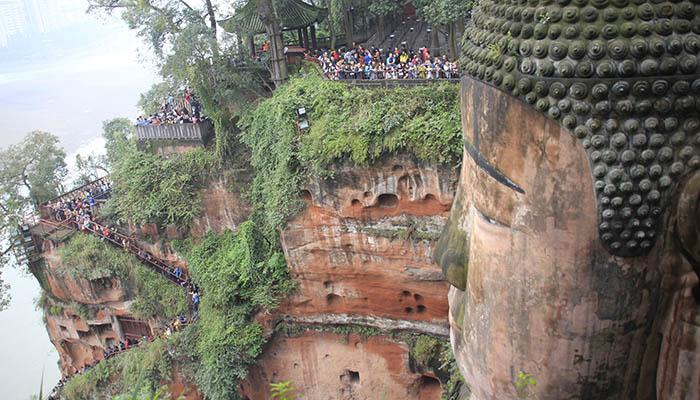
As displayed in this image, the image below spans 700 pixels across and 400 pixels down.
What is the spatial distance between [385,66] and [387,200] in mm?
3500

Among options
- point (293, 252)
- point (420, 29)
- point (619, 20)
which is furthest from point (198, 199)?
point (619, 20)

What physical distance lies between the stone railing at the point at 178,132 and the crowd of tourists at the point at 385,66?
3.80 metres

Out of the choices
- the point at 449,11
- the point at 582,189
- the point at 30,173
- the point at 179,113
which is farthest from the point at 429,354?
the point at 30,173

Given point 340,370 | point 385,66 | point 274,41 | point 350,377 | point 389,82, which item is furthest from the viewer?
point 274,41

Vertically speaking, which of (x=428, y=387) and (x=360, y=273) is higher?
(x=360, y=273)

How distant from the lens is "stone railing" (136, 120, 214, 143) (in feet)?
59.5

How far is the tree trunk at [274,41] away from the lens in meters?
16.4

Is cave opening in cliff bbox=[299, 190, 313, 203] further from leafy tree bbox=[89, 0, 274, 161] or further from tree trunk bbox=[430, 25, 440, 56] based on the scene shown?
tree trunk bbox=[430, 25, 440, 56]

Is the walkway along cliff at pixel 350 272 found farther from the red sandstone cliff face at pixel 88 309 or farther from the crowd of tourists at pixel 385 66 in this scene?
the crowd of tourists at pixel 385 66

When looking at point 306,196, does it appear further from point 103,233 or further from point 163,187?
point 103,233

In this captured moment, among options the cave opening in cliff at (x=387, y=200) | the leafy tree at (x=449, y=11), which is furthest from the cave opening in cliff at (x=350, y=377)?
the leafy tree at (x=449, y=11)

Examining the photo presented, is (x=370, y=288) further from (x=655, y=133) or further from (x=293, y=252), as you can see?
(x=655, y=133)

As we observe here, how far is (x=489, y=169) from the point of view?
16.1 ft

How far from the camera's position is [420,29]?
2038 cm
